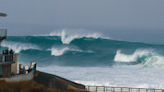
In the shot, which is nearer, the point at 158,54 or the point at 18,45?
the point at 158,54

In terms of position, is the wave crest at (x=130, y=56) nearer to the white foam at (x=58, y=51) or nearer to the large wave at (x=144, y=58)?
the large wave at (x=144, y=58)

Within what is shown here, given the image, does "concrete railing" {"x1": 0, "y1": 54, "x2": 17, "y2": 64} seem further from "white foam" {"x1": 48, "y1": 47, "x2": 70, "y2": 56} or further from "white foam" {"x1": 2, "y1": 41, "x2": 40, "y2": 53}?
"white foam" {"x1": 2, "y1": 41, "x2": 40, "y2": 53}

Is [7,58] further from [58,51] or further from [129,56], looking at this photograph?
[58,51]

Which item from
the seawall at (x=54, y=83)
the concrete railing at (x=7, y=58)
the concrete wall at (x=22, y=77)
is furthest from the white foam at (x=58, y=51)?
the concrete railing at (x=7, y=58)

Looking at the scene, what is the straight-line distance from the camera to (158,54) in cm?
4944

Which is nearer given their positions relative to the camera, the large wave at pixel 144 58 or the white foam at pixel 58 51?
the large wave at pixel 144 58

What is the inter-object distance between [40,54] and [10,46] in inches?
382

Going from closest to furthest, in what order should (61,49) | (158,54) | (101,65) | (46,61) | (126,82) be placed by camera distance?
1. (126,82)
2. (101,65)
3. (46,61)
4. (158,54)
5. (61,49)

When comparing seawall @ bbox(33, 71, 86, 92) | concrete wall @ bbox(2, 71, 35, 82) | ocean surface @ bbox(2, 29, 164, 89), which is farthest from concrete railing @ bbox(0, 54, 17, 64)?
ocean surface @ bbox(2, 29, 164, 89)

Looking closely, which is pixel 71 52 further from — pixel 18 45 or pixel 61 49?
pixel 18 45

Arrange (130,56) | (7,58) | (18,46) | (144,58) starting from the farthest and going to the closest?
(18,46) < (130,56) < (144,58) < (7,58)

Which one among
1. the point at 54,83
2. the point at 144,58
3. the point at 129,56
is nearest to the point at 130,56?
the point at 129,56

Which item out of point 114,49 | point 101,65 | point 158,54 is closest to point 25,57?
point 101,65

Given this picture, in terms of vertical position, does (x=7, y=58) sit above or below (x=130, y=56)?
above
